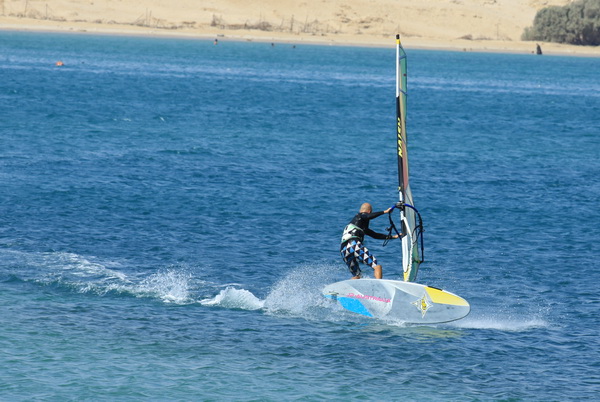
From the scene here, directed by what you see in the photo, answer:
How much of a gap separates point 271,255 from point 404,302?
7.51 m

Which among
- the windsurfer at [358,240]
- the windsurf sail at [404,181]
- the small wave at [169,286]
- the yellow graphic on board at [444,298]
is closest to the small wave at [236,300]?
the small wave at [169,286]

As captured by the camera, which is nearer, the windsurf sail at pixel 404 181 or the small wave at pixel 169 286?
the windsurf sail at pixel 404 181

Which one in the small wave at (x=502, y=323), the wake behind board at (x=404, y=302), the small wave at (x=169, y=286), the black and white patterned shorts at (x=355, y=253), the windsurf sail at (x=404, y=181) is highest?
the windsurf sail at (x=404, y=181)

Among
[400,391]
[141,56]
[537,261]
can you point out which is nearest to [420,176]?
[537,261]

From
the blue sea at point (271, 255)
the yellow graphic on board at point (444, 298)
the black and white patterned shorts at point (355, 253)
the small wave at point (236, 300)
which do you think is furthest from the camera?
the small wave at point (236, 300)

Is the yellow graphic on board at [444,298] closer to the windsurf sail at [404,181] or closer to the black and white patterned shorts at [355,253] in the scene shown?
the windsurf sail at [404,181]

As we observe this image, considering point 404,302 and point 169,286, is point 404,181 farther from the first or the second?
point 169,286

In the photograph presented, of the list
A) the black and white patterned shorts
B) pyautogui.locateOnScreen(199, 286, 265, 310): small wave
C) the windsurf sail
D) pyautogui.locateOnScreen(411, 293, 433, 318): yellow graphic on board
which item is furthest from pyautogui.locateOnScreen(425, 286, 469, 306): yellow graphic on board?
pyautogui.locateOnScreen(199, 286, 265, 310): small wave

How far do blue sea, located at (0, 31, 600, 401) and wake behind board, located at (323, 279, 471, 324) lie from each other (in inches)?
12.9

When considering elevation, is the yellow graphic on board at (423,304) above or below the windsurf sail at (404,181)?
below

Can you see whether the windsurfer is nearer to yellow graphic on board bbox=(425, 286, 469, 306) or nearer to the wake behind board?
the wake behind board

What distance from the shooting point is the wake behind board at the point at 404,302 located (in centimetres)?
2342

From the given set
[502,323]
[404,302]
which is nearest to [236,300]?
[404,302]

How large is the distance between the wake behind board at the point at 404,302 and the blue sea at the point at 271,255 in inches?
12.9
